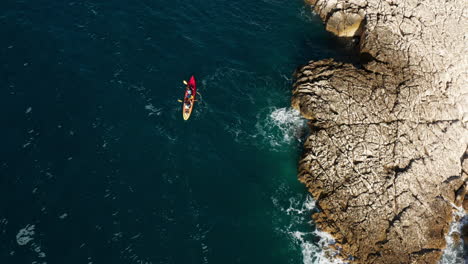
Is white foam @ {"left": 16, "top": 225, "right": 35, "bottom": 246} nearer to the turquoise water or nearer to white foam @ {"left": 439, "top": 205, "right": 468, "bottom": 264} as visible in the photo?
the turquoise water

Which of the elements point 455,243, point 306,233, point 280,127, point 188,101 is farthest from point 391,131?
point 188,101

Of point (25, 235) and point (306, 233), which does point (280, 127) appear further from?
point (25, 235)

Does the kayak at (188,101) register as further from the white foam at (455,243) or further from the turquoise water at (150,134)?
the white foam at (455,243)

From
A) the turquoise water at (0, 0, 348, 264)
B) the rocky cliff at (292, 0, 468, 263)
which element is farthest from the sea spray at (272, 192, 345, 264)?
the rocky cliff at (292, 0, 468, 263)

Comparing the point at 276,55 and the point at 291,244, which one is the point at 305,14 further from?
the point at 291,244

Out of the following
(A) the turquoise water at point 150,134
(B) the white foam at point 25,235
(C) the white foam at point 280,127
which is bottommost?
(B) the white foam at point 25,235

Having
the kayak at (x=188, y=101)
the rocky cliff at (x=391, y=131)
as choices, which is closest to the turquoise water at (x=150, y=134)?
the kayak at (x=188, y=101)
